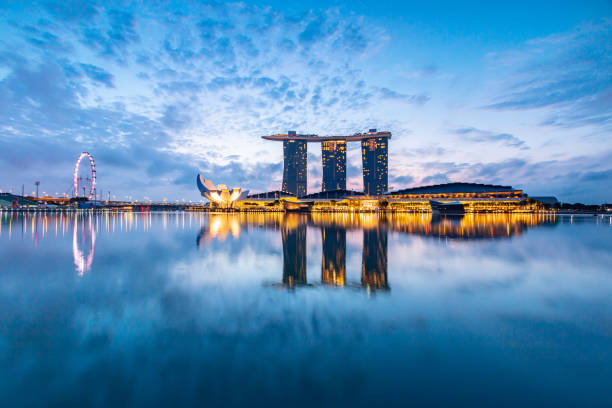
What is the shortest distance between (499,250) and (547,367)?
41.9ft

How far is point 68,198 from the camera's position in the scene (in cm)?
13500

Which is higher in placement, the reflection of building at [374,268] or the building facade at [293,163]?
the building facade at [293,163]

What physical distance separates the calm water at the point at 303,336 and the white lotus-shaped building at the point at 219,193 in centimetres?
9117

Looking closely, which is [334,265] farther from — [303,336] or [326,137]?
[326,137]

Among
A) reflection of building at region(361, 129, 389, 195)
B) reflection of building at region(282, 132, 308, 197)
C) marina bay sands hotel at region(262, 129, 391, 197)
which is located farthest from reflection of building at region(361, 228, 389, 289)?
reflection of building at region(282, 132, 308, 197)

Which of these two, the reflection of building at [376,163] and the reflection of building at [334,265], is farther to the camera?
the reflection of building at [376,163]

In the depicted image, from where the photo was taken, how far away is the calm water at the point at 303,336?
364 centimetres

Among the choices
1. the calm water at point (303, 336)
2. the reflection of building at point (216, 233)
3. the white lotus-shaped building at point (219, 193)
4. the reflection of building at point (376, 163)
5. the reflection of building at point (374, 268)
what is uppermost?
the reflection of building at point (376, 163)

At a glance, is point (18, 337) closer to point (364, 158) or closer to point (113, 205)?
point (113, 205)

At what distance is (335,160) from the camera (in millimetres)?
188500

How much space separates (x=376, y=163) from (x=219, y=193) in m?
105

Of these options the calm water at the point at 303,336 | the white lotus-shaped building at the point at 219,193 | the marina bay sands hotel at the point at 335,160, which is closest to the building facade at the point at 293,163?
the marina bay sands hotel at the point at 335,160

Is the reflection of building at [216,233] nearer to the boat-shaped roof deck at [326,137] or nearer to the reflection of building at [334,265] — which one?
the reflection of building at [334,265]

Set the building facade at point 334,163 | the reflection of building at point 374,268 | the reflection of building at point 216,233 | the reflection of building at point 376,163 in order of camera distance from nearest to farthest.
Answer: the reflection of building at point 374,268 → the reflection of building at point 216,233 → the reflection of building at point 376,163 → the building facade at point 334,163
